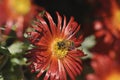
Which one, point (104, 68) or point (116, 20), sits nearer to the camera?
point (104, 68)

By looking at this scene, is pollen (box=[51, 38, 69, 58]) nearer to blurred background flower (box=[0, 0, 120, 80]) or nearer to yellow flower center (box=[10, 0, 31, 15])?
blurred background flower (box=[0, 0, 120, 80])

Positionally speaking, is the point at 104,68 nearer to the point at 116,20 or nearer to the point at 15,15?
the point at 116,20

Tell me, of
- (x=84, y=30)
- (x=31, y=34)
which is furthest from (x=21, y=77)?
(x=84, y=30)

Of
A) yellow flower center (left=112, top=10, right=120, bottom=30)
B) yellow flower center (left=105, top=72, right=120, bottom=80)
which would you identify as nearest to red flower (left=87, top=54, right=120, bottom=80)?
yellow flower center (left=105, top=72, right=120, bottom=80)

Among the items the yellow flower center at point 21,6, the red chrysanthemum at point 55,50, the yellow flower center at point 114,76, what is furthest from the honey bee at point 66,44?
the yellow flower center at point 21,6

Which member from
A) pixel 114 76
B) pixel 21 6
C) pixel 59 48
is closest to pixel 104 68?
pixel 114 76

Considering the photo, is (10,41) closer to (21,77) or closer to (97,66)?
(21,77)

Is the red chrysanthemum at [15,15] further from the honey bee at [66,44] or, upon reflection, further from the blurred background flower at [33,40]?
the honey bee at [66,44]
